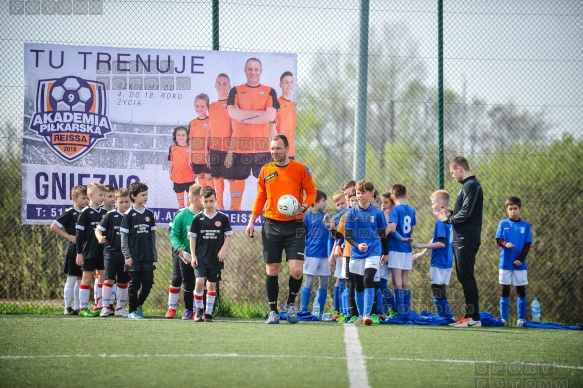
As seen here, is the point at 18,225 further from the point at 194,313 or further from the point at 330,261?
the point at 330,261

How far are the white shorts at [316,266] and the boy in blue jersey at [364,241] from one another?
1.14 m

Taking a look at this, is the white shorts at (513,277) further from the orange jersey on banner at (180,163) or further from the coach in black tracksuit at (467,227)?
the orange jersey on banner at (180,163)

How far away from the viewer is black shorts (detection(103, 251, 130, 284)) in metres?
9.49

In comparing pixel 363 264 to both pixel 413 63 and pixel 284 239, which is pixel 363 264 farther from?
pixel 413 63

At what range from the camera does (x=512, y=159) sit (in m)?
11.3

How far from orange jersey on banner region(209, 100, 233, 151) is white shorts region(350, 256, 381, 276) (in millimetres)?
2930

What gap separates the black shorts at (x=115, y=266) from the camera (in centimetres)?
949

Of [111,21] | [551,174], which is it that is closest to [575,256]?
[551,174]

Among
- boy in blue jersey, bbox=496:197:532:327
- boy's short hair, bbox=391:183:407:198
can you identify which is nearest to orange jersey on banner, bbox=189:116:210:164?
boy's short hair, bbox=391:183:407:198

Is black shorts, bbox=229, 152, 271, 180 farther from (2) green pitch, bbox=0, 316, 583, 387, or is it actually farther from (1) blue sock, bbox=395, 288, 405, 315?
(2) green pitch, bbox=0, 316, 583, 387

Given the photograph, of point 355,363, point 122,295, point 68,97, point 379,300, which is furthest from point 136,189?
point 355,363

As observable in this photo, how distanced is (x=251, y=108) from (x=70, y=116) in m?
2.64

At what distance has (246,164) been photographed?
1054cm

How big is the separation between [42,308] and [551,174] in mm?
8205
